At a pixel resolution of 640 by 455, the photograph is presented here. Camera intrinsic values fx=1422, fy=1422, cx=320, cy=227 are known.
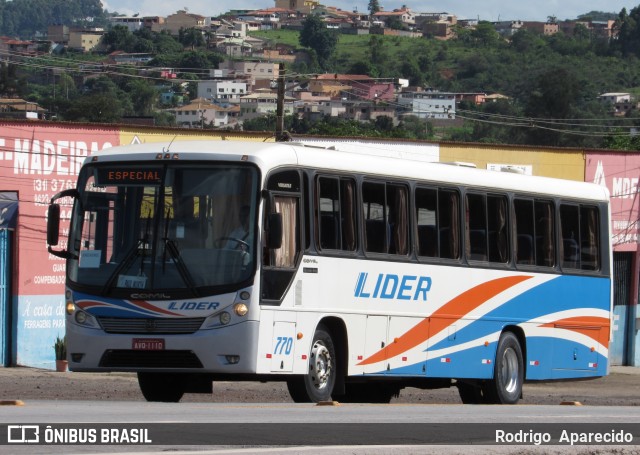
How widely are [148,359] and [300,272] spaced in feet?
6.48

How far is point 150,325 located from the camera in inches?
611

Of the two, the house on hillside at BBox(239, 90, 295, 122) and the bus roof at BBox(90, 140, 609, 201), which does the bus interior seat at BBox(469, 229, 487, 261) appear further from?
the house on hillside at BBox(239, 90, 295, 122)

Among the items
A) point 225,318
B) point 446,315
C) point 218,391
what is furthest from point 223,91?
point 225,318

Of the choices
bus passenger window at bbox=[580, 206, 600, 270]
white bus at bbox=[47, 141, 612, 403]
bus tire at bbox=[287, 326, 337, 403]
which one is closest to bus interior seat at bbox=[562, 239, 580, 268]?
bus passenger window at bbox=[580, 206, 600, 270]

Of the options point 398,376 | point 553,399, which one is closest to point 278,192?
point 398,376

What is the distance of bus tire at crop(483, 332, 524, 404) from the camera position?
787 inches

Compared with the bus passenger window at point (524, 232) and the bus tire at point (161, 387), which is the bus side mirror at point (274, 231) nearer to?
the bus tire at point (161, 387)

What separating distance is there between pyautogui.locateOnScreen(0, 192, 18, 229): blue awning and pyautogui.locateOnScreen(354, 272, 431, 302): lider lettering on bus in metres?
15.4

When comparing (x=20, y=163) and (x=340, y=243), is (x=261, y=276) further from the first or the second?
(x=20, y=163)

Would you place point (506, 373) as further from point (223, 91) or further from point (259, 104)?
point (259, 104)

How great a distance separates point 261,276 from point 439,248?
419cm

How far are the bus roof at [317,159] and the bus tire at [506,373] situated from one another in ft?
7.32

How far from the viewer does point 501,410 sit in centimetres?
1627

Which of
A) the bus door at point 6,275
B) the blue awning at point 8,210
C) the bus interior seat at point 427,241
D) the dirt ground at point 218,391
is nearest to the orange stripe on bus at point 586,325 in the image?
the dirt ground at point 218,391
